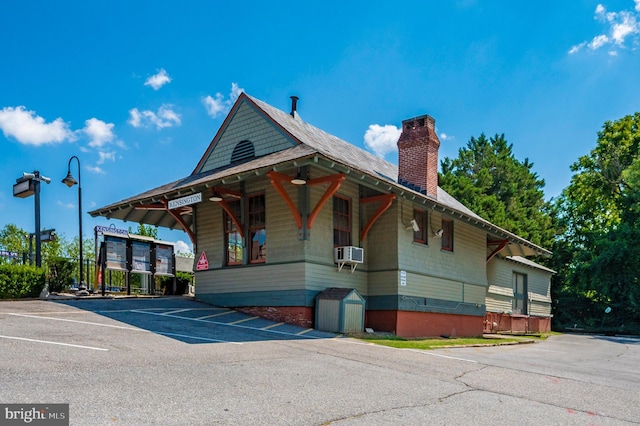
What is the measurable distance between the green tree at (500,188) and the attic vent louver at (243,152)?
24.8 meters

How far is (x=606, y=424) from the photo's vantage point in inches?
250

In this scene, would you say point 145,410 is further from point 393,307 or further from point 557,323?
point 557,323

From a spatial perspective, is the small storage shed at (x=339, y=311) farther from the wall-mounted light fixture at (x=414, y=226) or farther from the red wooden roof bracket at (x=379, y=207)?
the wall-mounted light fixture at (x=414, y=226)

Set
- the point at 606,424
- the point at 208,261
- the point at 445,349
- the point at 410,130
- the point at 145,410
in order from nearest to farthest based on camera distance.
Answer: the point at 145,410 → the point at 606,424 → the point at 445,349 → the point at 208,261 → the point at 410,130

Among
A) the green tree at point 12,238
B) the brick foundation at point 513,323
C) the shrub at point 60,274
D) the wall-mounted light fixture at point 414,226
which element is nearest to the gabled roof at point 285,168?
the wall-mounted light fixture at point 414,226

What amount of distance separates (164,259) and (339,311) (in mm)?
9777

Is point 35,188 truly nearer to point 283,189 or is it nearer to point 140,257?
point 140,257

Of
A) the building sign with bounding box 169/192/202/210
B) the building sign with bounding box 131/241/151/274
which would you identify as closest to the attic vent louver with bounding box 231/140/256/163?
the building sign with bounding box 169/192/202/210

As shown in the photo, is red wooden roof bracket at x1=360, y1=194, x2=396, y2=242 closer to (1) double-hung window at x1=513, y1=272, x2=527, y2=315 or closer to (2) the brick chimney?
(2) the brick chimney

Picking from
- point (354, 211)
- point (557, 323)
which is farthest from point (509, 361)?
point (557, 323)

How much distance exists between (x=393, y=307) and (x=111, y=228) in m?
10.5

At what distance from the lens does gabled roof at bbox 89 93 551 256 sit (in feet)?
44.5

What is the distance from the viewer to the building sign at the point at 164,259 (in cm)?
2114

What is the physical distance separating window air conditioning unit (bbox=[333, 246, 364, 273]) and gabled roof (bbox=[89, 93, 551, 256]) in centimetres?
188
